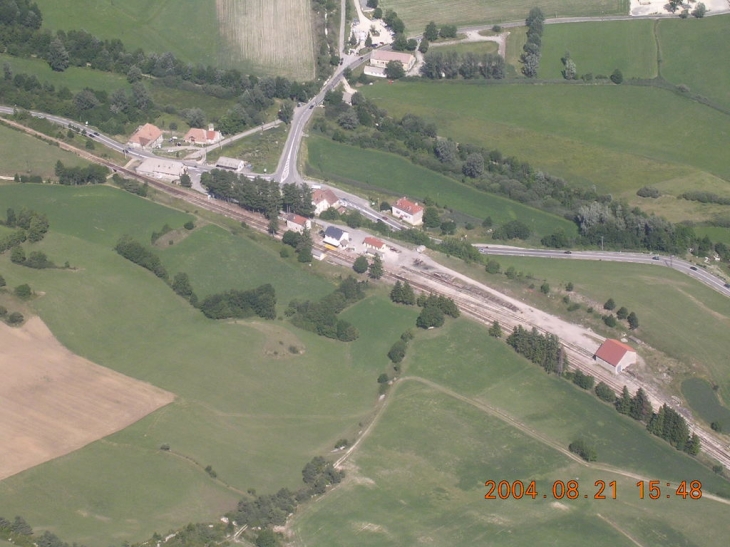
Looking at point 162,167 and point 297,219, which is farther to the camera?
point 162,167

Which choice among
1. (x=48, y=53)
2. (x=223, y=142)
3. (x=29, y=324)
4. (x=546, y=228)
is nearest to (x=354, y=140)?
(x=223, y=142)

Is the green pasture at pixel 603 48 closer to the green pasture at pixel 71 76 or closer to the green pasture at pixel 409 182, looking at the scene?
the green pasture at pixel 409 182

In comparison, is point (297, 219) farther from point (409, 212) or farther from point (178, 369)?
point (178, 369)

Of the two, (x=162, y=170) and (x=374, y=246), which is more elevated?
(x=162, y=170)

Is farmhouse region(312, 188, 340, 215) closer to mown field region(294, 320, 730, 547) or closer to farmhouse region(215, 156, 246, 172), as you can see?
farmhouse region(215, 156, 246, 172)

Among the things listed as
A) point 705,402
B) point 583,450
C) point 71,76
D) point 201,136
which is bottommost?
point 583,450

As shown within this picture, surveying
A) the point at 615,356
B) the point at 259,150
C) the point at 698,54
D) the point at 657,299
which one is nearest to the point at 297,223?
the point at 259,150
